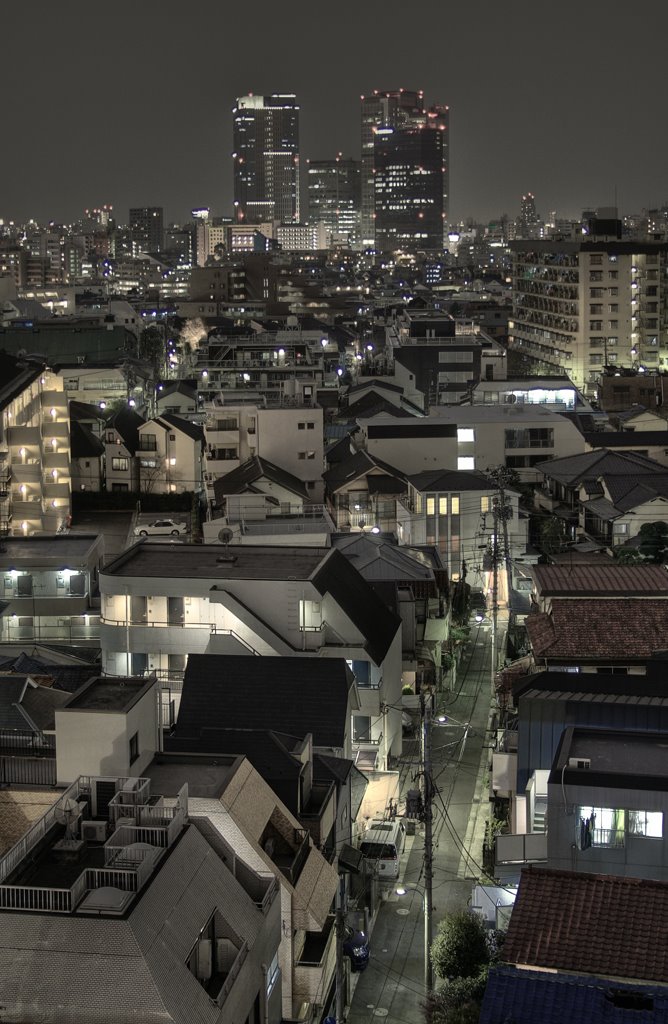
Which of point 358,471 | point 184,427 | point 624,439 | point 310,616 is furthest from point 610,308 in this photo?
point 310,616

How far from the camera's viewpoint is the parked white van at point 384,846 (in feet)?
25.5

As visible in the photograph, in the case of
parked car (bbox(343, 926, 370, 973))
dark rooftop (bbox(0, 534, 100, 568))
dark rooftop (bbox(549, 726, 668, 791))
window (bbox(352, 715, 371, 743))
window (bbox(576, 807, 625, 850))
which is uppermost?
dark rooftop (bbox(549, 726, 668, 791))

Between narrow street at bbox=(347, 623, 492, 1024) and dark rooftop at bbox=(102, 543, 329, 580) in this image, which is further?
dark rooftop at bbox=(102, 543, 329, 580)

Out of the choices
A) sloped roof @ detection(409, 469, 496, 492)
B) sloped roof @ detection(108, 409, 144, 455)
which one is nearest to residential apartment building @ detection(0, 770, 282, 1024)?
sloped roof @ detection(409, 469, 496, 492)

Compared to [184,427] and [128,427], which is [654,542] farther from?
[128,427]

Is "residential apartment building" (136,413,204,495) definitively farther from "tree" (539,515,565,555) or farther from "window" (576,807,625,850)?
"window" (576,807,625,850)

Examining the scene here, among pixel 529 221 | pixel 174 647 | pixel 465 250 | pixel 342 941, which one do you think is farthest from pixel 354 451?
pixel 529 221

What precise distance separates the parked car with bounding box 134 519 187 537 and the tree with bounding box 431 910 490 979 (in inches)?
439

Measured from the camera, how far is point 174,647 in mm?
9734

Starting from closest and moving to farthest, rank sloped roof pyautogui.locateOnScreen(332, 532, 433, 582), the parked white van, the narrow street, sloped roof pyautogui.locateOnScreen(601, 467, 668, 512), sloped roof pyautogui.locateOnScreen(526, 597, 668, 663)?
the narrow street, the parked white van, sloped roof pyautogui.locateOnScreen(526, 597, 668, 663), sloped roof pyautogui.locateOnScreen(332, 532, 433, 582), sloped roof pyautogui.locateOnScreen(601, 467, 668, 512)

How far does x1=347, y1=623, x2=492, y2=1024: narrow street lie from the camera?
6543 mm

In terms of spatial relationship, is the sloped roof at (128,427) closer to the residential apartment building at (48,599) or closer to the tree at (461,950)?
the residential apartment building at (48,599)

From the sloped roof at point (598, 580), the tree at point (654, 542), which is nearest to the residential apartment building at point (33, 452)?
the tree at point (654, 542)

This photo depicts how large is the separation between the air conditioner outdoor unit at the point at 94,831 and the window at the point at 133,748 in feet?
1.77
